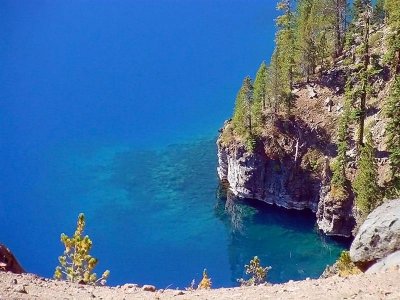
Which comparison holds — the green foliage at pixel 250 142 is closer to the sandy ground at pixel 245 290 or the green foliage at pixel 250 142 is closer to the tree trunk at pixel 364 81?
the tree trunk at pixel 364 81

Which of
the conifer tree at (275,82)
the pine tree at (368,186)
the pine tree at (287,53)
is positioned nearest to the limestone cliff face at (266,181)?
the conifer tree at (275,82)

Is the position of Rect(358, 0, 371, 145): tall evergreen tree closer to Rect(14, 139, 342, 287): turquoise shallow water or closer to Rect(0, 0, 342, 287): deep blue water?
Rect(14, 139, 342, 287): turquoise shallow water

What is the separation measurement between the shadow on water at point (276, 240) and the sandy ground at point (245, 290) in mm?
45944

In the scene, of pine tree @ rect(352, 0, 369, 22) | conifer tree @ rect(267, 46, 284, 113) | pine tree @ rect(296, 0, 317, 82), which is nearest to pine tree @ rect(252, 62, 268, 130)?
conifer tree @ rect(267, 46, 284, 113)

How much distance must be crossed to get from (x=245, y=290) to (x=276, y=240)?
56.2m

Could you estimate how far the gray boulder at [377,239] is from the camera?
2408 centimetres

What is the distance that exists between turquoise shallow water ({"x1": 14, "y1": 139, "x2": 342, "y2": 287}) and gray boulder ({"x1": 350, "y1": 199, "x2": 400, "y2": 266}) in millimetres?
43551

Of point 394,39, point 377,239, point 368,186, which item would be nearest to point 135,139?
point 394,39

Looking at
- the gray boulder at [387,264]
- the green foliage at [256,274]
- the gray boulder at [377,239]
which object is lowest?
the gray boulder at [387,264]

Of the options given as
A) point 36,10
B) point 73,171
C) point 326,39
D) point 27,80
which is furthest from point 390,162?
point 36,10

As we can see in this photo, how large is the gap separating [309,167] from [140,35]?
257 feet

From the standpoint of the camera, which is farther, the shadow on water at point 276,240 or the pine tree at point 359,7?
the pine tree at point 359,7

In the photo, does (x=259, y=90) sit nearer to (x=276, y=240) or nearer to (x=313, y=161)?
(x=313, y=161)

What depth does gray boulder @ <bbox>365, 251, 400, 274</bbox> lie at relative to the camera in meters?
22.8
